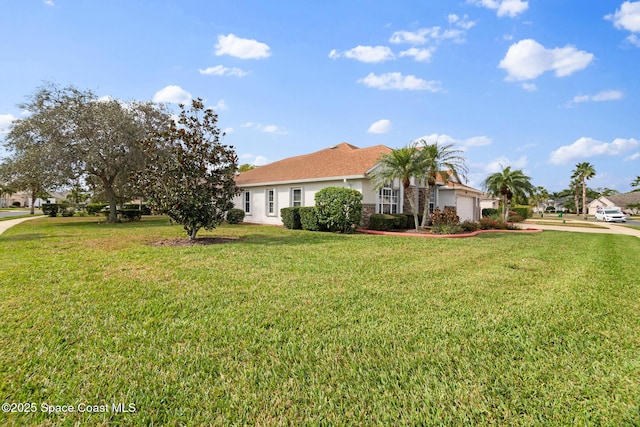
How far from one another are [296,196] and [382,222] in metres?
5.76

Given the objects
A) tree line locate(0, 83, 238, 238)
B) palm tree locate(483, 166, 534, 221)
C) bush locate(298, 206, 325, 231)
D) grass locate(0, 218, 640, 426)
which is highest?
tree line locate(0, 83, 238, 238)

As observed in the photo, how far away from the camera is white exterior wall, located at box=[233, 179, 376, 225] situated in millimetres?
16328

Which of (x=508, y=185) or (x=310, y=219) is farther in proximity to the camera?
(x=508, y=185)

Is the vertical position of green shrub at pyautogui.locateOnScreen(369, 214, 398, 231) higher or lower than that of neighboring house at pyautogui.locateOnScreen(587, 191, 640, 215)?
lower

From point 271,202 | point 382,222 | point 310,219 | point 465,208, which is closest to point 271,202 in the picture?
point 271,202

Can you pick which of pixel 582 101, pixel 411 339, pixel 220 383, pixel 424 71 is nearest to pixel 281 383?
pixel 220 383

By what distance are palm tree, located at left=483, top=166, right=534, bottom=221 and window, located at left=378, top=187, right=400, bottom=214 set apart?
9540 mm

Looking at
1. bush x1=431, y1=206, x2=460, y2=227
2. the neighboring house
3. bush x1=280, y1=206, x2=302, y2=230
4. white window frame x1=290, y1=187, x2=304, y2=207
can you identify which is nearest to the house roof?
white window frame x1=290, y1=187, x2=304, y2=207

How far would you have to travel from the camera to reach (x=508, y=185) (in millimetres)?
21938

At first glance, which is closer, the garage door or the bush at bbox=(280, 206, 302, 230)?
the bush at bbox=(280, 206, 302, 230)

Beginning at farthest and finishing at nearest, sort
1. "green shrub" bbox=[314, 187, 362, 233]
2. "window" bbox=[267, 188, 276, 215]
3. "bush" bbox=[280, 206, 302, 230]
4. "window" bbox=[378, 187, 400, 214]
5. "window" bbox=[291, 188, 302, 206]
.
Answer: "window" bbox=[267, 188, 276, 215] < "window" bbox=[291, 188, 302, 206] < "window" bbox=[378, 187, 400, 214] < "bush" bbox=[280, 206, 302, 230] < "green shrub" bbox=[314, 187, 362, 233]

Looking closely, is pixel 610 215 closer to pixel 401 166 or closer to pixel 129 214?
pixel 401 166

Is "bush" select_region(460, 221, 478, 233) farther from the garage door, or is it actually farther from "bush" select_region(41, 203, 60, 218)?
"bush" select_region(41, 203, 60, 218)

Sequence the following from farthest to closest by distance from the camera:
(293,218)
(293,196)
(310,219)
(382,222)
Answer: (293,196) → (293,218) → (382,222) → (310,219)
